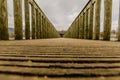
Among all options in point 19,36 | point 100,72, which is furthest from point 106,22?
point 100,72

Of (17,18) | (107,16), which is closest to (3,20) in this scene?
(17,18)

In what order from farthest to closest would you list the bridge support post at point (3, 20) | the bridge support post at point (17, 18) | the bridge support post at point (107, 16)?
the bridge support post at point (17, 18) < the bridge support post at point (107, 16) < the bridge support post at point (3, 20)

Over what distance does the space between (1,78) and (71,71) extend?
100 cm

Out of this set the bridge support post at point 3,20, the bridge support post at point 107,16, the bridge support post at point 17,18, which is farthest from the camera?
the bridge support post at point 17,18

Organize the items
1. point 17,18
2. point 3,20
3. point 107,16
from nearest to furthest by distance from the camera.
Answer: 1. point 3,20
2. point 107,16
3. point 17,18

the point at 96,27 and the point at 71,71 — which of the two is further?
the point at 96,27

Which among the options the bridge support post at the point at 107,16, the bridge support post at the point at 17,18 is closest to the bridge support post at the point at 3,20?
the bridge support post at the point at 17,18

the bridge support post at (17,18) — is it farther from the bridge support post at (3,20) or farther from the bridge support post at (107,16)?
the bridge support post at (107,16)

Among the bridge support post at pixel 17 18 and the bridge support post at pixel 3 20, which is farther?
the bridge support post at pixel 17 18

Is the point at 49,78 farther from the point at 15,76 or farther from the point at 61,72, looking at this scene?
the point at 15,76

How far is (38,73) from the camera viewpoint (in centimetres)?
190

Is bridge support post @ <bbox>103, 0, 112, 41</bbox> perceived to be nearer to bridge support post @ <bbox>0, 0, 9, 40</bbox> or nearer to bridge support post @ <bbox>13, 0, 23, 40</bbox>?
bridge support post @ <bbox>13, 0, 23, 40</bbox>

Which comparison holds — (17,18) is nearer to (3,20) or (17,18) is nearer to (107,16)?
(3,20)

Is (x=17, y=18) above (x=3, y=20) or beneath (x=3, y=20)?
above
